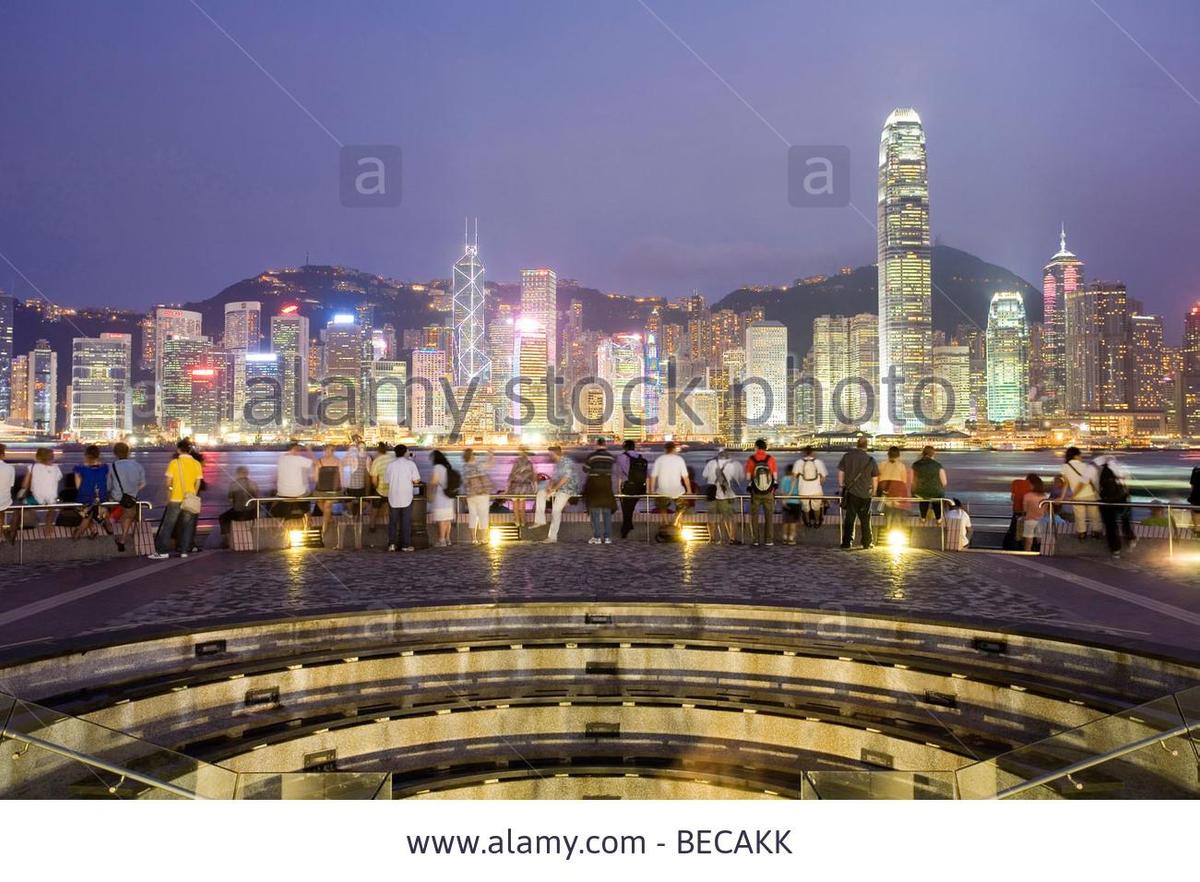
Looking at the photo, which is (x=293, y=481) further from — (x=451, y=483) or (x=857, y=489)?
(x=857, y=489)

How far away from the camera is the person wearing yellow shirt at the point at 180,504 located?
10.7m

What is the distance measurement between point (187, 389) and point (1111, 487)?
16159 centimetres

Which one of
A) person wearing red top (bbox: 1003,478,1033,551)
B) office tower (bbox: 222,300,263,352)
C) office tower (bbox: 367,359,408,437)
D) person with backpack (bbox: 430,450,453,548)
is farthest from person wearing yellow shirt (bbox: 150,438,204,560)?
office tower (bbox: 222,300,263,352)

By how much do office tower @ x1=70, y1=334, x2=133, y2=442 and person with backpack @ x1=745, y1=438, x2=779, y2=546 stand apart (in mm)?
160659

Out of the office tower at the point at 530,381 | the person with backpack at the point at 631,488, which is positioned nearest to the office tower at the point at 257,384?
the office tower at the point at 530,381

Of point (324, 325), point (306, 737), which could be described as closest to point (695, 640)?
point (306, 737)

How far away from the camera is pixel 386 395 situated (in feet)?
509

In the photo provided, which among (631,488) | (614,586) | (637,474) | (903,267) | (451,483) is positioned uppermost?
(903,267)

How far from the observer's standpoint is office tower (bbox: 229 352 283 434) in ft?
376

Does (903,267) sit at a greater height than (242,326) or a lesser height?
greater

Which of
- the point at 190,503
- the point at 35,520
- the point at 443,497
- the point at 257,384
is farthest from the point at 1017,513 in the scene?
the point at 257,384

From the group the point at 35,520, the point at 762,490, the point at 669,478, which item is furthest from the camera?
the point at 669,478

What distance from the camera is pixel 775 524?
13125 millimetres
